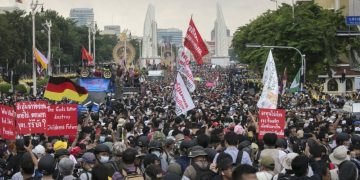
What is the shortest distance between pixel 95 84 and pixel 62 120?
1017 inches

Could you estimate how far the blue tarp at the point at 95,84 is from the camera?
39.2 meters

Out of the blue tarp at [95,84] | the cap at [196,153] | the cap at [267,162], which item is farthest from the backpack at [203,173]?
the blue tarp at [95,84]

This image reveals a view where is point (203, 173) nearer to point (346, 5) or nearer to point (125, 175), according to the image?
point (125, 175)

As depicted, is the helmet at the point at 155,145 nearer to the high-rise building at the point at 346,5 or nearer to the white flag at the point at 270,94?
the white flag at the point at 270,94

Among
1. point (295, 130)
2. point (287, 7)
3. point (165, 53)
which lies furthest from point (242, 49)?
point (165, 53)

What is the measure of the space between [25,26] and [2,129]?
8088cm

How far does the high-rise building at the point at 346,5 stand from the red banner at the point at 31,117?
123 ft

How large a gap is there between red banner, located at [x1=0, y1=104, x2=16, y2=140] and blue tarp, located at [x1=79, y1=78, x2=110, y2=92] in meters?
26.9

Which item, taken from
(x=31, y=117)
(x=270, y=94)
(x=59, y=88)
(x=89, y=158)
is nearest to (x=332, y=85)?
(x=270, y=94)

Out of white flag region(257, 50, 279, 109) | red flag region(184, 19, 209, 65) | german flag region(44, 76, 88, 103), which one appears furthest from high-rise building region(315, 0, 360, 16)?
german flag region(44, 76, 88, 103)

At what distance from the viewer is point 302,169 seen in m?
8.12

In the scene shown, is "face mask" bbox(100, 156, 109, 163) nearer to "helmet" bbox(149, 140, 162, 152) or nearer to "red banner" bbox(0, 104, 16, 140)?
"helmet" bbox(149, 140, 162, 152)

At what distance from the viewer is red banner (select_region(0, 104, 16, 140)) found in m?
12.0

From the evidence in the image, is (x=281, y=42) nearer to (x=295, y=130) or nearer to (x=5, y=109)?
(x=295, y=130)
